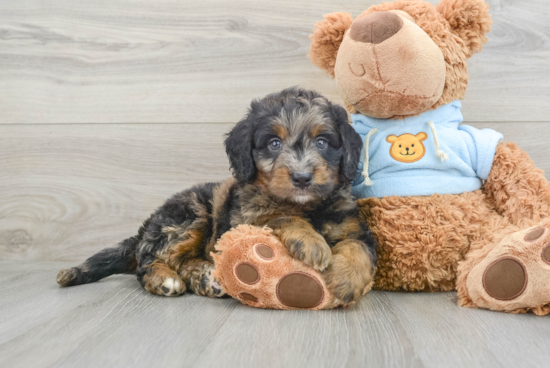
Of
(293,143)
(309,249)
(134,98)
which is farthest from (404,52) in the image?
(134,98)

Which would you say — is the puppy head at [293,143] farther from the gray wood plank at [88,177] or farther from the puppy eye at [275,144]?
the gray wood plank at [88,177]

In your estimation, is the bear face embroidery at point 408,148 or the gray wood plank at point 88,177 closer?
the bear face embroidery at point 408,148

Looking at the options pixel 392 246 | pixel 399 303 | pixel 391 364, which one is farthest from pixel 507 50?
pixel 391 364

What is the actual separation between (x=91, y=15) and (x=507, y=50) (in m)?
2.48

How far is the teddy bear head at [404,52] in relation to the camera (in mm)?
1922

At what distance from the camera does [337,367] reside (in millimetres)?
1300

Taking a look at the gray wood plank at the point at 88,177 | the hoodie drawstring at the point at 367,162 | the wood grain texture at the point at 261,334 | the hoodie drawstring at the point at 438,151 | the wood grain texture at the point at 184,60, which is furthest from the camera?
the gray wood plank at the point at 88,177

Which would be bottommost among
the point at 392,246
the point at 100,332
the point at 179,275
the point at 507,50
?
the point at 179,275

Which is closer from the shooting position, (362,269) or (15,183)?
(362,269)

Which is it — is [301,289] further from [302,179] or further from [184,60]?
[184,60]

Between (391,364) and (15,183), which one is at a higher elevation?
(391,364)

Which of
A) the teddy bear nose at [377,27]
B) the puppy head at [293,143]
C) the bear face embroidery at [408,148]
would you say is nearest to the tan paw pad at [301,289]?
the puppy head at [293,143]

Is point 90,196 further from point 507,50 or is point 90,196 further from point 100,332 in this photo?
point 507,50

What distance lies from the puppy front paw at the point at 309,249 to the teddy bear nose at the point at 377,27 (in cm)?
84
